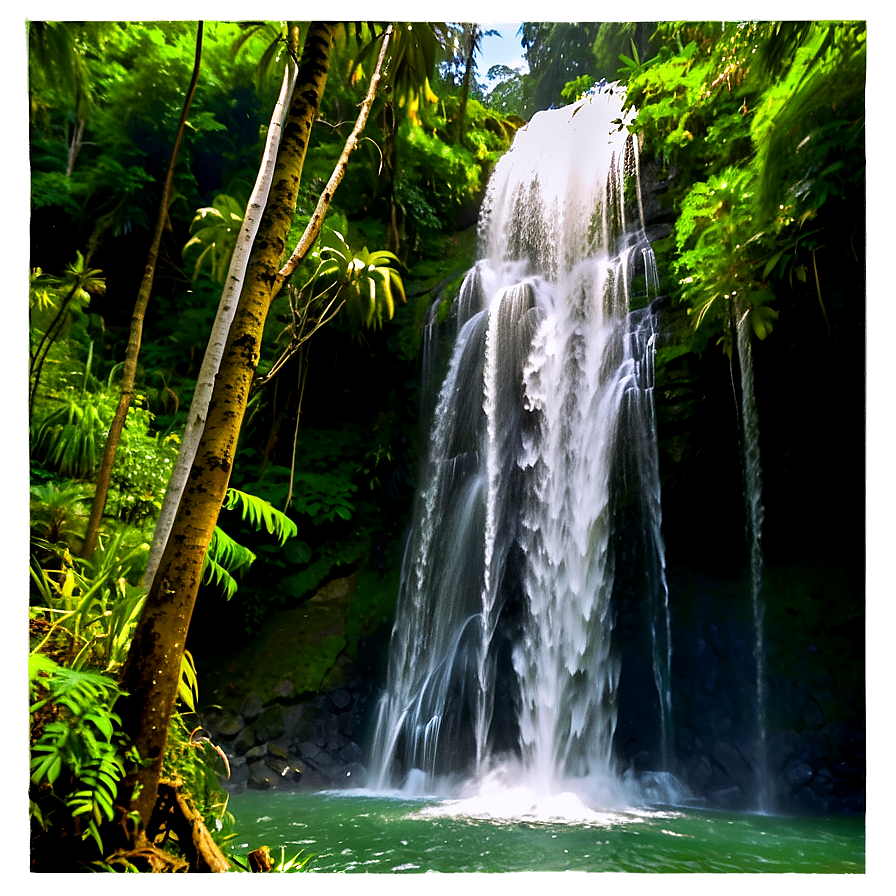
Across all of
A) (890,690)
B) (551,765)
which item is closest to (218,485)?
(890,690)

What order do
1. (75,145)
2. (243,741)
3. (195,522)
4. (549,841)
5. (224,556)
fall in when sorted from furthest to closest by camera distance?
(224,556) → (243,741) → (75,145) → (549,841) → (195,522)

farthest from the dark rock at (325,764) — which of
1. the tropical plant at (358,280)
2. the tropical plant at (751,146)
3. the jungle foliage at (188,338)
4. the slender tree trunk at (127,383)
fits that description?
the tropical plant at (751,146)

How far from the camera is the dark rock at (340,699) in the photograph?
3.86 m

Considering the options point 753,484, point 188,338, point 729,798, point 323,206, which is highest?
point 323,206

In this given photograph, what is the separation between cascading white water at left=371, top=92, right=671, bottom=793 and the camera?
4008 millimetres

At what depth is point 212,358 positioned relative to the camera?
6.79 feet

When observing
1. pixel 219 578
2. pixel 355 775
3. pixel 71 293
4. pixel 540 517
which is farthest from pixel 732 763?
pixel 71 293

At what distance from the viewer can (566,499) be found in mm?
4527

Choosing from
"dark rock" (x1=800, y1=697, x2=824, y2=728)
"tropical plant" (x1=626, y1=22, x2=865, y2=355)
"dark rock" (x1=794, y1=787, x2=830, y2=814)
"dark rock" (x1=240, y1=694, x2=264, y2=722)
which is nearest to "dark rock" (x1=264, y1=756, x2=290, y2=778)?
"dark rock" (x1=240, y1=694, x2=264, y2=722)

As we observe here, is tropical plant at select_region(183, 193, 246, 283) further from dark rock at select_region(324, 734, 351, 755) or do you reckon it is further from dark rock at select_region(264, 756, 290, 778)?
dark rock at select_region(324, 734, 351, 755)

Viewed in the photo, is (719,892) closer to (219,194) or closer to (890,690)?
(890,690)

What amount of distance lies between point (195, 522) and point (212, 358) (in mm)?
535

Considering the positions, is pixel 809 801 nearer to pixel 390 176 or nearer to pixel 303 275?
pixel 303 275

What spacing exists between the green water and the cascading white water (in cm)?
109
